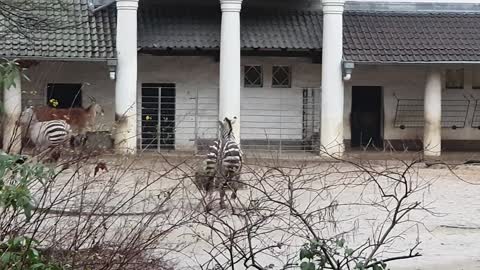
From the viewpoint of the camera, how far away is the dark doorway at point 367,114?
2714cm

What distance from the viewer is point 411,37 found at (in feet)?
82.8

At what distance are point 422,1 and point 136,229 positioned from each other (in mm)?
20969

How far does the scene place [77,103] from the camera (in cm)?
2572

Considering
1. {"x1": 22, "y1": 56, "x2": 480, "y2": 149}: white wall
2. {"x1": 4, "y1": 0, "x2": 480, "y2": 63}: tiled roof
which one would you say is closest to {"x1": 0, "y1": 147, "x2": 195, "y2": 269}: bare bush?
{"x1": 4, "y1": 0, "x2": 480, "y2": 63}: tiled roof

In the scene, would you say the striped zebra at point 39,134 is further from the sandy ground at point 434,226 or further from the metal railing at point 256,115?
the metal railing at point 256,115

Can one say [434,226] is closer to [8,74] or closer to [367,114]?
[8,74]

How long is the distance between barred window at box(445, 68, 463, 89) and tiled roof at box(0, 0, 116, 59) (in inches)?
410

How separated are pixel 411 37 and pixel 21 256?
2078 centimetres

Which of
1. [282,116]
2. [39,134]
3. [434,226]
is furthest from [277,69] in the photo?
[39,134]

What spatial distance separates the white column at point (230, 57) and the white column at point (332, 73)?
242 centimetres

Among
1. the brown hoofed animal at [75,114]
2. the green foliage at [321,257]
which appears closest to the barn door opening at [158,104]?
the brown hoofed animal at [75,114]

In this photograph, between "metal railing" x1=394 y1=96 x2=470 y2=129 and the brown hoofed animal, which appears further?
"metal railing" x1=394 y1=96 x2=470 y2=129

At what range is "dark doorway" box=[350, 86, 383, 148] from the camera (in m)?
27.1

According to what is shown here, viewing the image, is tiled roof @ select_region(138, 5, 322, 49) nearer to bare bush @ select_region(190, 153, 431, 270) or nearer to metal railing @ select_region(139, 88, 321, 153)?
metal railing @ select_region(139, 88, 321, 153)
